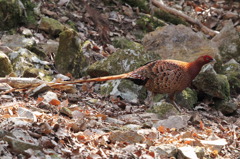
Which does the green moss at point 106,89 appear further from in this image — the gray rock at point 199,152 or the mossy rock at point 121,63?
the gray rock at point 199,152

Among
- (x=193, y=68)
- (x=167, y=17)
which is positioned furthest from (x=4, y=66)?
(x=167, y=17)

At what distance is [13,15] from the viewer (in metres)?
7.80

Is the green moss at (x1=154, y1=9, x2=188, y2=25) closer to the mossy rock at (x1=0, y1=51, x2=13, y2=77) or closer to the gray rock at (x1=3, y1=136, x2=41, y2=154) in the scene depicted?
the mossy rock at (x1=0, y1=51, x2=13, y2=77)

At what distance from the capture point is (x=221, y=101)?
281 inches

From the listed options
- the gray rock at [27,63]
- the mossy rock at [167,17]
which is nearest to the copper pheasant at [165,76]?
the gray rock at [27,63]

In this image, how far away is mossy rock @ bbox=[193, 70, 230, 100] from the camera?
708 cm

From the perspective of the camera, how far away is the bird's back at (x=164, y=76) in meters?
6.00

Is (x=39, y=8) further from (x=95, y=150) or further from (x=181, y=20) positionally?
(x=95, y=150)

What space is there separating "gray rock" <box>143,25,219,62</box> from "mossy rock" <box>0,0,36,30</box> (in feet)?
7.86

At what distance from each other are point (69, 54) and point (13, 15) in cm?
166

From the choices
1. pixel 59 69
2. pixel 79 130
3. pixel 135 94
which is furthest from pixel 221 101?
pixel 79 130

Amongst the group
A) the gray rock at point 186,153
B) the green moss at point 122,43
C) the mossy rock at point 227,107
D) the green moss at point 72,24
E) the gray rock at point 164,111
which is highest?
the gray rock at point 186,153

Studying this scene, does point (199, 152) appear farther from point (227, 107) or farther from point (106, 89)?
point (227, 107)

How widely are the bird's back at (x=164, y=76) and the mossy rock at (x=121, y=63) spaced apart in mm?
647
